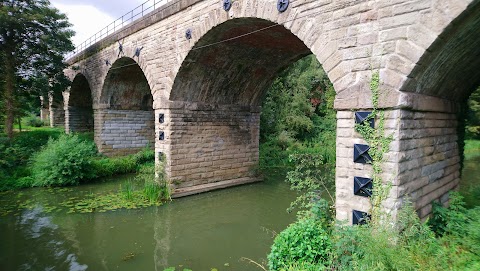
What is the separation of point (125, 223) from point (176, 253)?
2.07m

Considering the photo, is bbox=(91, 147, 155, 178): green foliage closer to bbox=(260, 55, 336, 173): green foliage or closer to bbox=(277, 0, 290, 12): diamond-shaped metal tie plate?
bbox=(260, 55, 336, 173): green foliage

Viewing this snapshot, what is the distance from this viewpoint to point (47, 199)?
9148 millimetres

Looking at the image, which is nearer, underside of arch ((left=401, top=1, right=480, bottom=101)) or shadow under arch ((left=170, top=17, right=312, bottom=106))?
underside of arch ((left=401, top=1, right=480, bottom=101))

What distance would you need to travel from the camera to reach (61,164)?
1038cm

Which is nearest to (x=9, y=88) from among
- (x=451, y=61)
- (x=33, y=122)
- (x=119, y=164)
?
(x=119, y=164)

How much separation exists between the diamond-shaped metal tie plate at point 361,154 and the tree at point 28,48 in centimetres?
1340

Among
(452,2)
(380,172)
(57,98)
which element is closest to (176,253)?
(380,172)

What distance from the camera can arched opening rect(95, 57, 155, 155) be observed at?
13789mm

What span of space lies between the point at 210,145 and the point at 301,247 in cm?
637

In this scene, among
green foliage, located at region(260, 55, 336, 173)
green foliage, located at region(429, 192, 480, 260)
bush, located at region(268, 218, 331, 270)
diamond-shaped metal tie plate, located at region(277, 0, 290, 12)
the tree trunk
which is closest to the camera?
green foliage, located at region(429, 192, 480, 260)

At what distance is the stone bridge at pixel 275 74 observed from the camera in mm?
4098

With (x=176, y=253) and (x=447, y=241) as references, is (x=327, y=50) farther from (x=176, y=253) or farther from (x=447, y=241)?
(x=176, y=253)

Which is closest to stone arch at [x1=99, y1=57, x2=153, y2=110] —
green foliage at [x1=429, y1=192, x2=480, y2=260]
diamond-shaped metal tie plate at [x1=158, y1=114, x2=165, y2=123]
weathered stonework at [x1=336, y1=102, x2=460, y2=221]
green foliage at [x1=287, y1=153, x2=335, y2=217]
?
diamond-shaped metal tie plate at [x1=158, y1=114, x2=165, y2=123]

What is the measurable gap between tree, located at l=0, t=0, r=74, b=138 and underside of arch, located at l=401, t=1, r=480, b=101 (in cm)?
1384
